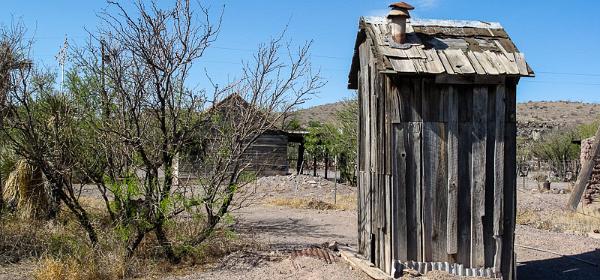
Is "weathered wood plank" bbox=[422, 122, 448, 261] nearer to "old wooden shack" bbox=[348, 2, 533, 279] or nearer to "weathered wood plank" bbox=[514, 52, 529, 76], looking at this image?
"old wooden shack" bbox=[348, 2, 533, 279]

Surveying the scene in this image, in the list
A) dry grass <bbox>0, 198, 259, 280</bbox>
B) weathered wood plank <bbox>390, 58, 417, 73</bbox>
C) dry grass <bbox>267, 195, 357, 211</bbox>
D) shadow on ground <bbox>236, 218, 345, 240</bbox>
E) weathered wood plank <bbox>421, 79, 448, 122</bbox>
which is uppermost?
weathered wood plank <bbox>390, 58, 417, 73</bbox>

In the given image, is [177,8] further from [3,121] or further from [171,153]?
[3,121]

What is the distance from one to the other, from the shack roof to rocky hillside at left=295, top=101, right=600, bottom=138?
48524mm

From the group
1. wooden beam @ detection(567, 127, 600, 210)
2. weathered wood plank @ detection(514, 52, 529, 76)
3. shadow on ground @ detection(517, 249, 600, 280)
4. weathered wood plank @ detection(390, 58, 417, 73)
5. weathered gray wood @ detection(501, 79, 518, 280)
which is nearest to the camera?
weathered wood plank @ detection(390, 58, 417, 73)

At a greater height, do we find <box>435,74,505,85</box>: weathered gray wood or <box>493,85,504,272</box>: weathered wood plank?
<box>435,74,505,85</box>: weathered gray wood

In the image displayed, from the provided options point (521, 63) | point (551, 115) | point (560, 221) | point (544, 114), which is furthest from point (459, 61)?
point (544, 114)

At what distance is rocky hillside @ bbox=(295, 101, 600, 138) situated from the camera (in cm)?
5628

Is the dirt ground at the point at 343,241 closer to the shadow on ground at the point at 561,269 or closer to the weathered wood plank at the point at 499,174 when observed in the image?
the shadow on ground at the point at 561,269

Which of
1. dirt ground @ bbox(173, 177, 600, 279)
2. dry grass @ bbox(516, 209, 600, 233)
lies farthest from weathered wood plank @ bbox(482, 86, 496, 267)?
dry grass @ bbox(516, 209, 600, 233)

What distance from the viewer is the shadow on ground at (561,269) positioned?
8375mm

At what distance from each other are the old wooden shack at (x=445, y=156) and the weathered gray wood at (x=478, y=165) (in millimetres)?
11

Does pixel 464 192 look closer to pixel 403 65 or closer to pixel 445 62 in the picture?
pixel 445 62

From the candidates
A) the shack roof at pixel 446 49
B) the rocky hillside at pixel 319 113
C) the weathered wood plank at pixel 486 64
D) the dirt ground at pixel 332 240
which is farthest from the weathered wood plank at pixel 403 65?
the rocky hillside at pixel 319 113

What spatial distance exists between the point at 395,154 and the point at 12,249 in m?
5.77
